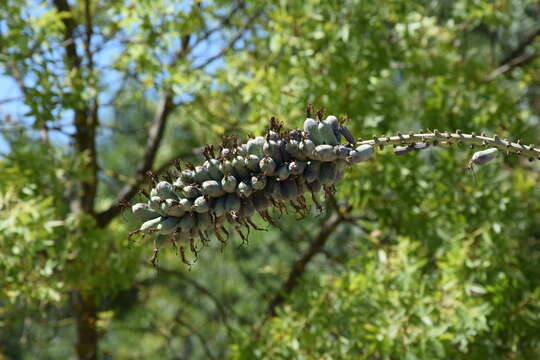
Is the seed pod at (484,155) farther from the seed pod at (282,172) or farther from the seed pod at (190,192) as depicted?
the seed pod at (190,192)

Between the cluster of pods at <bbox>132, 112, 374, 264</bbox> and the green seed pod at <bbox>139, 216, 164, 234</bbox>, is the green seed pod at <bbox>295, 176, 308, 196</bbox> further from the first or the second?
the green seed pod at <bbox>139, 216, 164, 234</bbox>

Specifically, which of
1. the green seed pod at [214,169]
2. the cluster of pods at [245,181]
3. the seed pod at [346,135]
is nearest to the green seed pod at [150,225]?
the cluster of pods at [245,181]

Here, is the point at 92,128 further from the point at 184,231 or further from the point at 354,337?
the point at 184,231

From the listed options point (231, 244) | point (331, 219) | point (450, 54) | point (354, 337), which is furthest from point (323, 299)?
point (231, 244)

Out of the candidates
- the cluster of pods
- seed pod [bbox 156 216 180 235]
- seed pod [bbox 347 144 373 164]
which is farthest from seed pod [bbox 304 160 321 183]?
seed pod [bbox 156 216 180 235]

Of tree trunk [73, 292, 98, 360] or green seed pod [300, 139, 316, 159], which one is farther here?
tree trunk [73, 292, 98, 360]

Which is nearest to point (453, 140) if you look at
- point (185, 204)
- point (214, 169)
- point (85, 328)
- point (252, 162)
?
point (252, 162)

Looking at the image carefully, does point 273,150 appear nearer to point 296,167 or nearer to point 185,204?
point 296,167
